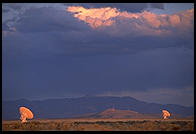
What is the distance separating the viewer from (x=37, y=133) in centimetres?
3766

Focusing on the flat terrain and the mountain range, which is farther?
the mountain range

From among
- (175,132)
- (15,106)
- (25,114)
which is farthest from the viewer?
(15,106)

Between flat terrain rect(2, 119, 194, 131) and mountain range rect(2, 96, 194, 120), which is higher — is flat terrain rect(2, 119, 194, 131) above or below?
Result: below

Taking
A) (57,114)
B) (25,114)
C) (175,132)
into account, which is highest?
(57,114)

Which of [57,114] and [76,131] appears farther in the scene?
[57,114]

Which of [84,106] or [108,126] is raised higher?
[84,106]

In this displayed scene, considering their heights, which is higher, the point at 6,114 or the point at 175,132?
the point at 6,114

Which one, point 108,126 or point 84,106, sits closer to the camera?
point 108,126

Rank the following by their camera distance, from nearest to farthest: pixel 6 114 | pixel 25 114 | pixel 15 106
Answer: pixel 25 114, pixel 6 114, pixel 15 106

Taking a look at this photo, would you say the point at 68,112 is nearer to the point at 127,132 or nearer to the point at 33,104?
the point at 33,104

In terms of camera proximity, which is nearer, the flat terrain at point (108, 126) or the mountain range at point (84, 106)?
the flat terrain at point (108, 126)

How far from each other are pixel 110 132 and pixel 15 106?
125 metres

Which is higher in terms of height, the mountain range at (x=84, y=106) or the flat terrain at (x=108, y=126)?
the mountain range at (x=84, y=106)

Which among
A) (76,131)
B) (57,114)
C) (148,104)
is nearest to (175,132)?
(76,131)
